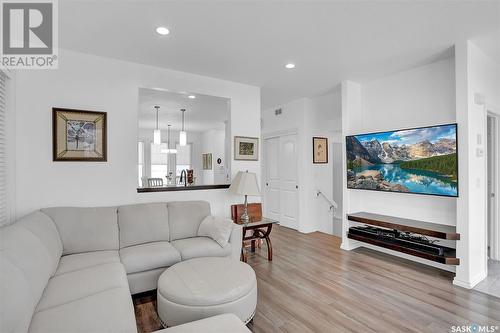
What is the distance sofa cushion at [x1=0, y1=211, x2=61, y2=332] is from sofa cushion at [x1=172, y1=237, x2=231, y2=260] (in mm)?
1071

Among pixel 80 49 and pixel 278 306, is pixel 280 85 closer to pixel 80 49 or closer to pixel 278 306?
pixel 80 49

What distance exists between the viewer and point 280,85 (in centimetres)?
429

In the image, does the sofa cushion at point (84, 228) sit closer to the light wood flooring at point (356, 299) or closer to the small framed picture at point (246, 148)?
the light wood flooring at point (356, 299)

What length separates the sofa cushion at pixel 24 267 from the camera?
4.10ft

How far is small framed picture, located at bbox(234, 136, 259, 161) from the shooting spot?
13.4ft

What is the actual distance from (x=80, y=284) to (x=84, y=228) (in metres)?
0.96

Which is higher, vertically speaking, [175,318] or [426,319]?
[175,318]

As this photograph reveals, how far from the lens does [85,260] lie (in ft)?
7.61

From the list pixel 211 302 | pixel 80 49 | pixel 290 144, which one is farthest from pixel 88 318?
pixel 290 144

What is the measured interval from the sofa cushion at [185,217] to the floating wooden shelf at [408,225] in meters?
2.30

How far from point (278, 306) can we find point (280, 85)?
10.7 feet

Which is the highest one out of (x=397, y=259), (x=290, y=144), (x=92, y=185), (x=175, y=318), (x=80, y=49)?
(x=80, y=49)

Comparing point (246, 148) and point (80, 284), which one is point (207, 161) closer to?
point (246, 148)
